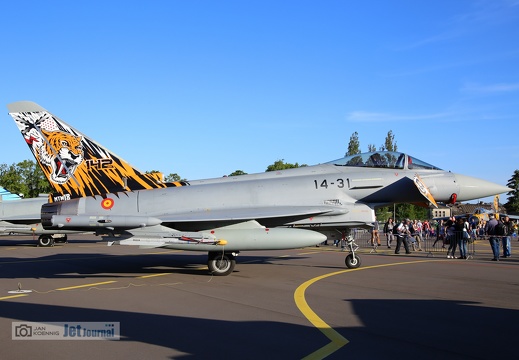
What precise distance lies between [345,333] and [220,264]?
275 inches

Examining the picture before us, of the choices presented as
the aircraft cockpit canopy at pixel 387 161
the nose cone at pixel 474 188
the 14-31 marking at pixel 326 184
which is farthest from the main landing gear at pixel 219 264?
the nose cone at pixel 474 188

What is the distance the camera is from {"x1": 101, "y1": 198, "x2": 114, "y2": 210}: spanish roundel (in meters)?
A: 13.0

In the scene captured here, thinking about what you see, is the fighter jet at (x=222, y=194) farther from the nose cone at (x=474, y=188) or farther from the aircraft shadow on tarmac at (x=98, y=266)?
the aircraft shadow on tarmac at (x=98, y=266)

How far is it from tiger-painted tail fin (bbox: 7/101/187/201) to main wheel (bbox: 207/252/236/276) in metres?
2.68

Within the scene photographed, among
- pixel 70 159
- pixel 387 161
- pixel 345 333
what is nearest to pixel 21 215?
pixel 70 159

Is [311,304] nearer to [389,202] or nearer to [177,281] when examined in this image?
[177,281]

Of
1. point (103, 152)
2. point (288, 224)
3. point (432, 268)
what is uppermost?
point (103, 152)

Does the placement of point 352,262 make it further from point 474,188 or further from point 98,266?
point 98,266

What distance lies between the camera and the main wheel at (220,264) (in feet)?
42.3

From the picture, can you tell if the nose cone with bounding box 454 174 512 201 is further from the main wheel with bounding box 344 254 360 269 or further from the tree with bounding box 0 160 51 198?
the tree with bounding box 0 160 51 198

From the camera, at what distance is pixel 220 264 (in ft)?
42.5

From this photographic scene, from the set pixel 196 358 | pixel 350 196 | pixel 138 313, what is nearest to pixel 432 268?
pixel 350 196

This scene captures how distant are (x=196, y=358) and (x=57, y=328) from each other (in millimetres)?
2666

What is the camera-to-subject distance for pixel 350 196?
13195 mm
